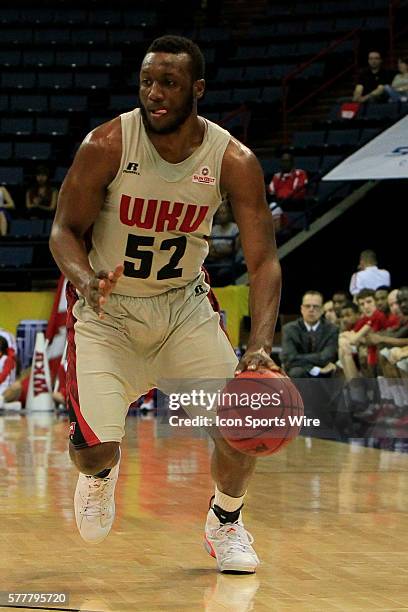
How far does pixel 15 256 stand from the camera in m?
15.7

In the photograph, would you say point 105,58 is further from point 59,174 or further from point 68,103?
point 59,174

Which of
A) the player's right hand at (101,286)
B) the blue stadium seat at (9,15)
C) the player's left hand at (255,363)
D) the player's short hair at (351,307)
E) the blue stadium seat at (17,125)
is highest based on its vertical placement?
the blue stadium seat at (9,15)

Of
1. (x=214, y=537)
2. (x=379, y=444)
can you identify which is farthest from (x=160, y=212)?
(x=379, y=444)

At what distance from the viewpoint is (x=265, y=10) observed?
21891 millimetres

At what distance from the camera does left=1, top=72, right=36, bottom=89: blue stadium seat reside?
19328 mm

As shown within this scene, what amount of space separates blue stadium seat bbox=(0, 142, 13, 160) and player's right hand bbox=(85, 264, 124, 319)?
14.5m

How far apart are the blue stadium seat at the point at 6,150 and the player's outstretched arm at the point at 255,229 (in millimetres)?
13949

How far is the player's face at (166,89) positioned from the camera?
13.9 ft

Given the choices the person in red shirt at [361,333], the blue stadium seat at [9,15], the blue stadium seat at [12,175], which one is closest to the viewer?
the person in red shirt at [361,333]

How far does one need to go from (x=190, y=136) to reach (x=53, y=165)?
13.7m

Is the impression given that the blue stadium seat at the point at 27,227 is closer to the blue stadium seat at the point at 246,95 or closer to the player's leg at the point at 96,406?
the blue stadium seat at the point at 246,95

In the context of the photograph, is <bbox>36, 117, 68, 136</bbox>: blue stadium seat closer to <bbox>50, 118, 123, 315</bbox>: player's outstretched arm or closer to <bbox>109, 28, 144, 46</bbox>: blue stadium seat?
<bbox>109, 28, 144, 46</bbox>: blue stadium seat

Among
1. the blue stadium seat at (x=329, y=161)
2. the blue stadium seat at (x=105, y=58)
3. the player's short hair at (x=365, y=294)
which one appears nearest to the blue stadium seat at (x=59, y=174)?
the blue stadium seat at (x=105, y=58)

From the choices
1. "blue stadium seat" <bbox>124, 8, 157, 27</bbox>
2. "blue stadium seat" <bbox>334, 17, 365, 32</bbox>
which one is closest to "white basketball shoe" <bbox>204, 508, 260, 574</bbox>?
"blue stadium seat" <bbox>334, 17, 365, 32</bbox>
